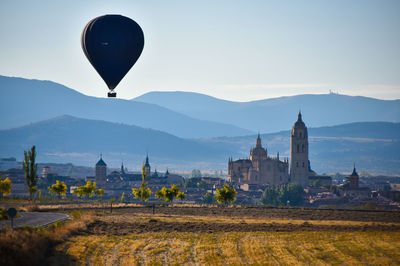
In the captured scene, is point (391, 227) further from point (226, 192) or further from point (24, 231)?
point (226, 192)

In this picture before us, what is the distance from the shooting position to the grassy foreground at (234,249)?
3553 cm

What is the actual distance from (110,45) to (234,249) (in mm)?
26259

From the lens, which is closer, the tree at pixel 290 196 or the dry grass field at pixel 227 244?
the dry grass field at pixel 227 244

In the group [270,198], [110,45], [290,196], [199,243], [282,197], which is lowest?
[199,243]

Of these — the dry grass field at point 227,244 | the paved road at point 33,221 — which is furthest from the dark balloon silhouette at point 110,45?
the dry grass field at point 227,244

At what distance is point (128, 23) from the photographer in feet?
197

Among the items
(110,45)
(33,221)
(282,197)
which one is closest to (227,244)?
(33,221)

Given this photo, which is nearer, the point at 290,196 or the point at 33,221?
the point at 33,221

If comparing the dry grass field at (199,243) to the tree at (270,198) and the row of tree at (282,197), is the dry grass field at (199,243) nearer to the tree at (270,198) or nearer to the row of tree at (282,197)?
the tree at (270,198)

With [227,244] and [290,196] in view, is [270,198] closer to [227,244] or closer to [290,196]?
[290,196]

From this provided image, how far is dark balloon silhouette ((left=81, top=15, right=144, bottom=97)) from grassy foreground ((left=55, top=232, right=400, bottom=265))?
758 inches

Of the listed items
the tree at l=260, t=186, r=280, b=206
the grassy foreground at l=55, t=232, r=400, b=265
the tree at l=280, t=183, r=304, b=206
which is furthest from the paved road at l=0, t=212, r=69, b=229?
the tree at l=280, t=183, r=304, b=206

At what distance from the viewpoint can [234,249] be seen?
127 feet

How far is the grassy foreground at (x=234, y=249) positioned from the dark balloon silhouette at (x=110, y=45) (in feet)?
63.1
